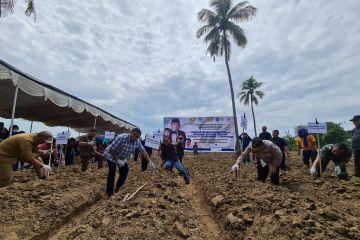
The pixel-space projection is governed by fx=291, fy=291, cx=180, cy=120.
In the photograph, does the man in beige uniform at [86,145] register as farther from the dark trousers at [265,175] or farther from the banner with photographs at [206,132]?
the banner with photographs at [206,132]

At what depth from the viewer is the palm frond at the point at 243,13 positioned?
1880cm

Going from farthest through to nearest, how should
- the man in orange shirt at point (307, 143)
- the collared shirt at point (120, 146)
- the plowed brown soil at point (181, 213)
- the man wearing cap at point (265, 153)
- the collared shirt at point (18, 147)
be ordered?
the man in orange shirt at point (307, 143) < the collared shirt at point (120, 146) < the man wearing cap at point (265, 153) < the collared shirt at point (18, 147) < the plowed brown soil at point (181, 213)

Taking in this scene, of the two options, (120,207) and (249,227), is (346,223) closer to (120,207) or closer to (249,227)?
(249,227)

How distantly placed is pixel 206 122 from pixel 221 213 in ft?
51.0

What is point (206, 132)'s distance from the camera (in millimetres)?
19922

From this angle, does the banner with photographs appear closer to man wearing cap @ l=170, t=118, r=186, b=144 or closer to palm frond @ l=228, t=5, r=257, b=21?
man wearing cap @ l=170, t=118, r=186, b=144

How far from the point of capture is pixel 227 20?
19234 millimetres

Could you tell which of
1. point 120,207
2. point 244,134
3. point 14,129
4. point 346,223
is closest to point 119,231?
point 120,207

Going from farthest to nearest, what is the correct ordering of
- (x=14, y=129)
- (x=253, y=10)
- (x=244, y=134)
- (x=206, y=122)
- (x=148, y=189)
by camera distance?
(x=206, y=122) < (x=253, y=10) < (x=244, y=134) < (x=14, y=129) < (x=148, y=189)

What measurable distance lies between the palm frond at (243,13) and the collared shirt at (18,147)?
17.0m

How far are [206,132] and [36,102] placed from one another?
1104 cm

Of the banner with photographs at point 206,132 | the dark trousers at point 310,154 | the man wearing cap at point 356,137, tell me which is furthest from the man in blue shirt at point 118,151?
the banner with photographs at point 206,132

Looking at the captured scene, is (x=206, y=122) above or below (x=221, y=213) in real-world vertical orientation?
above

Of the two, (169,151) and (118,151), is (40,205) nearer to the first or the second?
(118,151)
